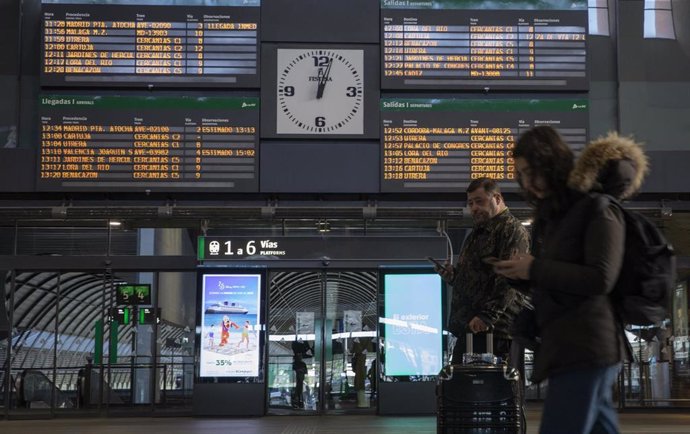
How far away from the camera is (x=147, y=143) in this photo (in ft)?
35.2

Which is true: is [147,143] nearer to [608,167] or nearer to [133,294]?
[133,294]

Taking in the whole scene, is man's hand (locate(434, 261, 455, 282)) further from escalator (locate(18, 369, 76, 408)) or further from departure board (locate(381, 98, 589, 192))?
escalator (locate(18, 369, 76, 408))

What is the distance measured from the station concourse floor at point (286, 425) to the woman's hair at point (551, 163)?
6443 millimetres

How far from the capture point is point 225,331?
43.0ft

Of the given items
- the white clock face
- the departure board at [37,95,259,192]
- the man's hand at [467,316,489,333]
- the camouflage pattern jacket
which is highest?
the white clock face

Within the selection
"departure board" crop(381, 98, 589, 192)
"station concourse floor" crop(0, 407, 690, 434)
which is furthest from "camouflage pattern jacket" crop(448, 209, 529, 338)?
"departure board" crop(381, 98, 589, 192)

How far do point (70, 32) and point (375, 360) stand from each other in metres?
5.89

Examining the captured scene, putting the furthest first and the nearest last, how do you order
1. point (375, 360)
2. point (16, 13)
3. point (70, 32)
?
point (375, 360), point (16, 13), point (70, 32)

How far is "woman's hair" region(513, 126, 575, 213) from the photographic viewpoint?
121 inches

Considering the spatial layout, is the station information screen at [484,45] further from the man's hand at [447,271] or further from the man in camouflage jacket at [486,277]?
the man's hand at [447,271]

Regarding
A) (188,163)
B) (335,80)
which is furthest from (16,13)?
(335,80)

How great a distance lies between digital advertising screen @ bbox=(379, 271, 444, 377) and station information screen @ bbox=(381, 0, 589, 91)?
10.8 ft

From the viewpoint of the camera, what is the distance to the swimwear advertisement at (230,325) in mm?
13008

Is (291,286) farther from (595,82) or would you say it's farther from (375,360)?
(595,82)
